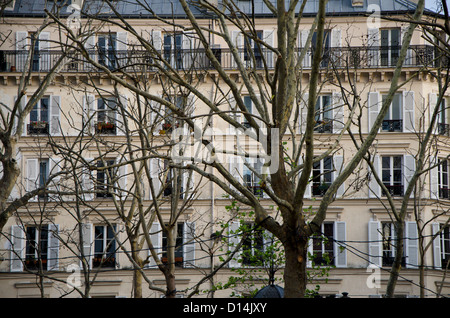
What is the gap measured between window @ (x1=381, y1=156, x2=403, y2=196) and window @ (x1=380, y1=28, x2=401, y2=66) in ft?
12.5

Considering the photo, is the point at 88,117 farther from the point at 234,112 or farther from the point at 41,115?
the point at 41,115

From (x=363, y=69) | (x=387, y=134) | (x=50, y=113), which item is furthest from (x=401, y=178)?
(x=50, y=113)

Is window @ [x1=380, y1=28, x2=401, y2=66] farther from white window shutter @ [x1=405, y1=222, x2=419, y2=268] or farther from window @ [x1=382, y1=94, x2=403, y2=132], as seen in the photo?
white window shutter @ [x1=405, y1=222, x2=419, y2=268]

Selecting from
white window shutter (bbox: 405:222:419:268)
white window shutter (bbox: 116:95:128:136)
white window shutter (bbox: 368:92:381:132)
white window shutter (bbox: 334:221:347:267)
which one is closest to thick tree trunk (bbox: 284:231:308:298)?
white window shutter (bbox: 116:95:128:136)

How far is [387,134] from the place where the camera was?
2791cm

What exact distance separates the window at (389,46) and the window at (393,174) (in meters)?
3.81

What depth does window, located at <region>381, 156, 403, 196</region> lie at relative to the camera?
27266mm

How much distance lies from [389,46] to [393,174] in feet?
16.3

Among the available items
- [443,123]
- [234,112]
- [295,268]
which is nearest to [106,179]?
[443,123]

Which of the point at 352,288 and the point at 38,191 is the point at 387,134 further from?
the point at 38,191

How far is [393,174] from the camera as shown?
89.8 feet

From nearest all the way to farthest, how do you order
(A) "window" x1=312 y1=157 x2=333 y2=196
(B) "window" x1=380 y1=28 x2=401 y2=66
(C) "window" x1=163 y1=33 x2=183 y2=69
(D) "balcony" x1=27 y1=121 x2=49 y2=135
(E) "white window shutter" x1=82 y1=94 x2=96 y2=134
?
(C) "window" x1=163 y1=33 x2=183 y2=69 < (E) "white window shutter" x1=82 y1=94 x2=96 y2=134 < (A) "window" x1=312 y1=157 x2=333 y2=196 < (B) "window" x1=380 y1=28 x2=401 y2=66 < (D) "balcony" x1=27 y1=121 x2=49 y2=135

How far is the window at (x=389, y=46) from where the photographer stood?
27.8 m
